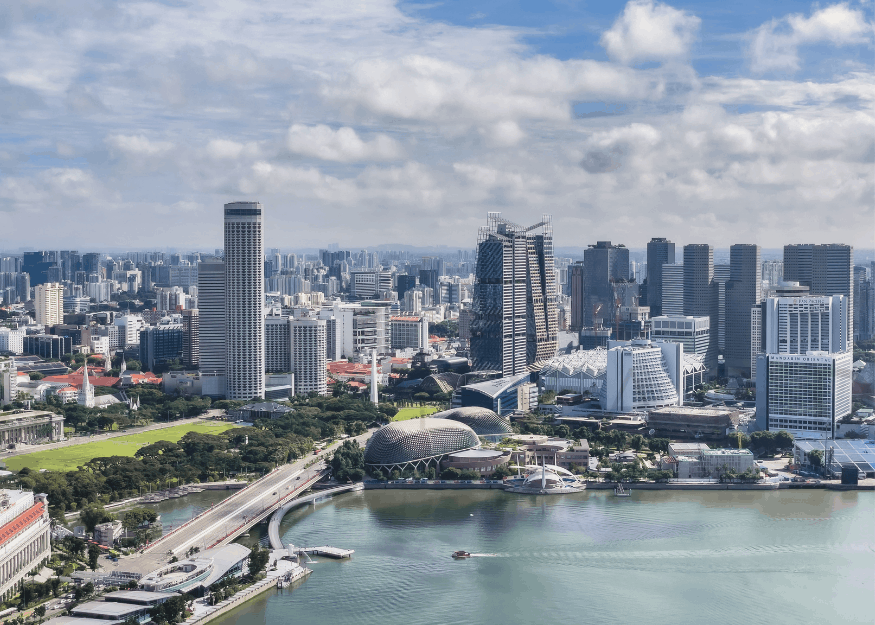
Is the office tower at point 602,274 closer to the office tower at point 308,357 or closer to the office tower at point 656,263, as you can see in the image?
the office tower at point 656,263

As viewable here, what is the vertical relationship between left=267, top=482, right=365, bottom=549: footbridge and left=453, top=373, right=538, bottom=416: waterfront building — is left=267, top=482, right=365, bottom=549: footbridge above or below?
below

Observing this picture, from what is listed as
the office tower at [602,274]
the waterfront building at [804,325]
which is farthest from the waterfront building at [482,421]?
the office tower at [602,274]

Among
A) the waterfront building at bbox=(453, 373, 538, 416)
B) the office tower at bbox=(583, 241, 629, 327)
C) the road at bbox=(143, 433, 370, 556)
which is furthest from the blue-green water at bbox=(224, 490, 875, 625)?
the office tower at bbox=(583, 241, 629, 327)

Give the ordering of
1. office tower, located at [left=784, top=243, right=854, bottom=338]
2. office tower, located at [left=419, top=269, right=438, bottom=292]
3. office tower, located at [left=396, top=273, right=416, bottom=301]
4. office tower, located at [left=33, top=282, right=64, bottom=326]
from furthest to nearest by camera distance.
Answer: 1. office tower, located at [left=419, top=269, right=438, bottom=292]
2. office tower, located at [left=396, top=273, right=416, bottom=301]
3. office tower, located at [left=33, top=282, right=64, bottom=326]
4. office tower, located at [left=784, top=243, right=854, bottom=338]

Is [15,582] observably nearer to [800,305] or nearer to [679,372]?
[679,372]

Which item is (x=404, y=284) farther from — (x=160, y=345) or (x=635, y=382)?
(x=635, y=382)

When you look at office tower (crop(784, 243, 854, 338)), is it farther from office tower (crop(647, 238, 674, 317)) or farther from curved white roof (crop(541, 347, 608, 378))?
curved white roof (crop(541, 347, 608, 378))

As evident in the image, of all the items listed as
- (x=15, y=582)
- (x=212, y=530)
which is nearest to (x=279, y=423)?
(x=212, y=530)
